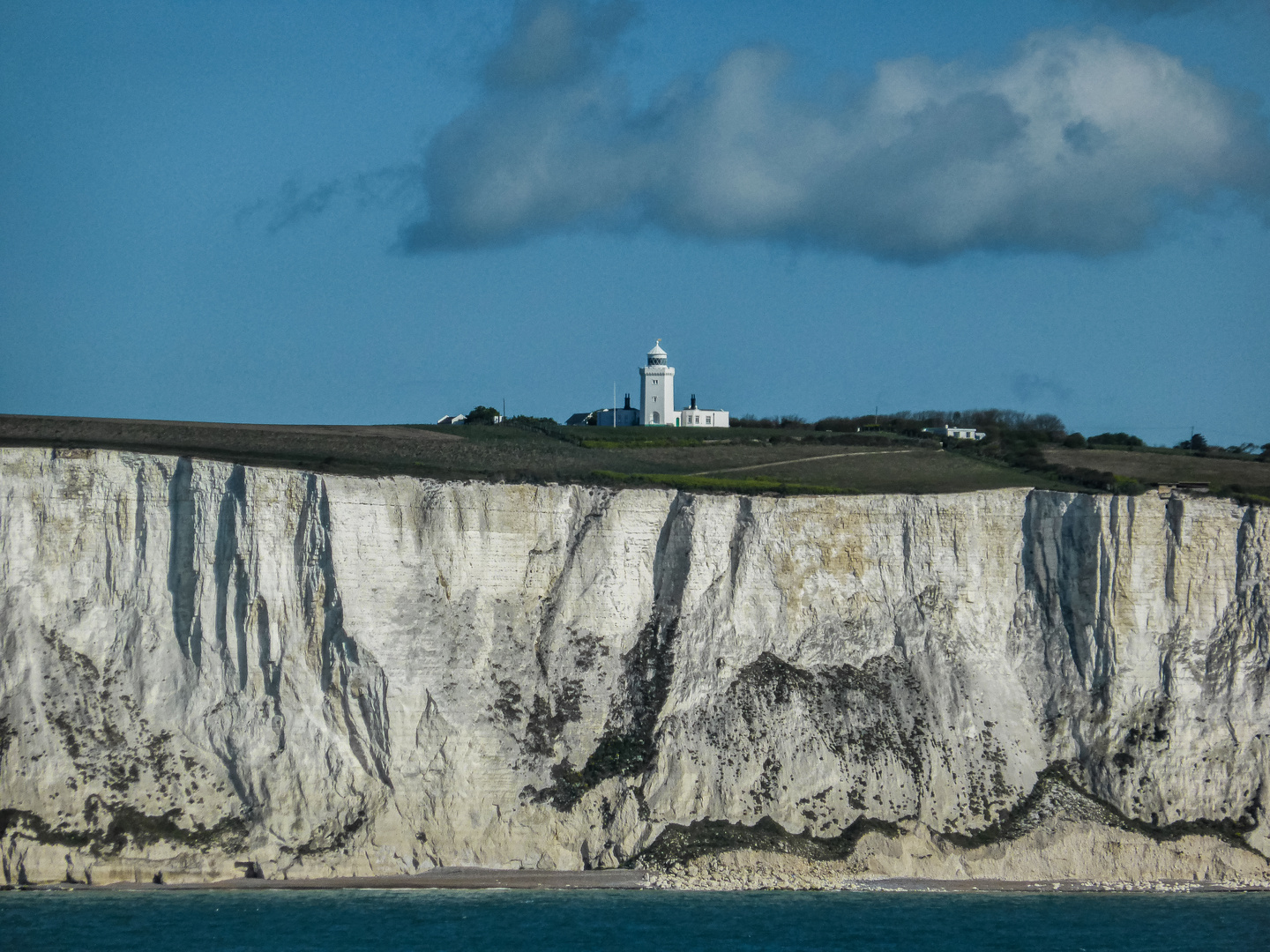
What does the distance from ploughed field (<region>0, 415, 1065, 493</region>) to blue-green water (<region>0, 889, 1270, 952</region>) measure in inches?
561

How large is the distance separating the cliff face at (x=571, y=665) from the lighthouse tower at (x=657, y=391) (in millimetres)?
28573

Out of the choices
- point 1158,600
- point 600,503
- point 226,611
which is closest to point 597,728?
point 600,503

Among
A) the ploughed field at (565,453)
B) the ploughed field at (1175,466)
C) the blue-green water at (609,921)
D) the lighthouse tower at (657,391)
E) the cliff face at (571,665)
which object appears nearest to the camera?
the blue-green water at (609,921)

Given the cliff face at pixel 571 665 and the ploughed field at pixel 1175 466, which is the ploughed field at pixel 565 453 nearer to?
the cliff face at pixel 571 665

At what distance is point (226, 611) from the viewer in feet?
160

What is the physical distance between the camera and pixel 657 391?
270 ft

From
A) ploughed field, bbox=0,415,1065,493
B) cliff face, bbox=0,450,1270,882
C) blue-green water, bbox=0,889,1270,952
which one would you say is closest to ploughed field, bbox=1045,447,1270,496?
ploughed field, bbox=0,415,1065,493

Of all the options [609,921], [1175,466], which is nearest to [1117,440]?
[1175,466]

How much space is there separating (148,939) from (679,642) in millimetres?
19093

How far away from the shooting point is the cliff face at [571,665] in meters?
46.8

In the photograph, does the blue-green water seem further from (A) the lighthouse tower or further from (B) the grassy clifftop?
(A) the lighthouse tower

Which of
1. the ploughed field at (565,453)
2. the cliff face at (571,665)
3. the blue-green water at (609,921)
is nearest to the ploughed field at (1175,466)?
the ploughed field at (565,453)

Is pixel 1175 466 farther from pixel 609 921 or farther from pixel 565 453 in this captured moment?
pixel 609 921

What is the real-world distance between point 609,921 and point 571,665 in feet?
34.5
